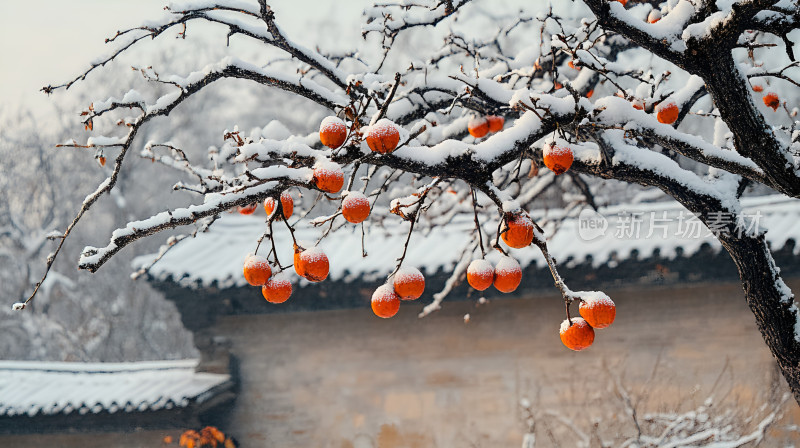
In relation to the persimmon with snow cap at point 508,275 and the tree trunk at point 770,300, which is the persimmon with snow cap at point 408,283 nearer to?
the persimmon with snow cap at point 508,275

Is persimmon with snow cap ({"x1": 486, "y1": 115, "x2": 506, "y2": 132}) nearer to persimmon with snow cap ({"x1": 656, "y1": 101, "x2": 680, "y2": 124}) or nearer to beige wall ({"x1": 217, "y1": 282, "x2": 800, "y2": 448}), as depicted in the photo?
persimmon with snow cap ({"x1": 656, "y1": 101, "x2": 680, "y2": 124})

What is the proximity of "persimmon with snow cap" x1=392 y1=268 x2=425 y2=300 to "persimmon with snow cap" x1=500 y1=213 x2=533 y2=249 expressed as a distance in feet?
1.15

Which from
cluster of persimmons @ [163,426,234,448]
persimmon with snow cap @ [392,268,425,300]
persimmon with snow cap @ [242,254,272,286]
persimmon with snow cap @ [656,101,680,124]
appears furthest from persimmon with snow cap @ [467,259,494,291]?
cluster of persimmons @ [163,426,234,448]

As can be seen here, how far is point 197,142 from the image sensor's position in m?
18.7

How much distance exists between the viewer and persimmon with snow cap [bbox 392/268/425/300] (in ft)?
6.76

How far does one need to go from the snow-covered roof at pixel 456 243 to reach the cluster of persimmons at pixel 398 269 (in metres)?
2.39

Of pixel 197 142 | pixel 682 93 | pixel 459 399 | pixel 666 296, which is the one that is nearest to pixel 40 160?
pixel 197 142

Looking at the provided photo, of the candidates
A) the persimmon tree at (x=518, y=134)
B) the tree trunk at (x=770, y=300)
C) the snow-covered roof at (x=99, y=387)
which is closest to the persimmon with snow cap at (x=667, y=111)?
the persimmon tree at (x=518, y=134)

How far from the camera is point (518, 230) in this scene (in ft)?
5.94

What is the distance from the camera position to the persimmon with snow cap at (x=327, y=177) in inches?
66.2

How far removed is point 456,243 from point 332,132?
13.4 feet

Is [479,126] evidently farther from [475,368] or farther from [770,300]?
[475,368]

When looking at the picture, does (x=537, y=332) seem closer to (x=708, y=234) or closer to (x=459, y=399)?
(x=459, y=399)

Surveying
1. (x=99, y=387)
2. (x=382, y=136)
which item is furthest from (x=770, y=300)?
(x=99, y=387)
